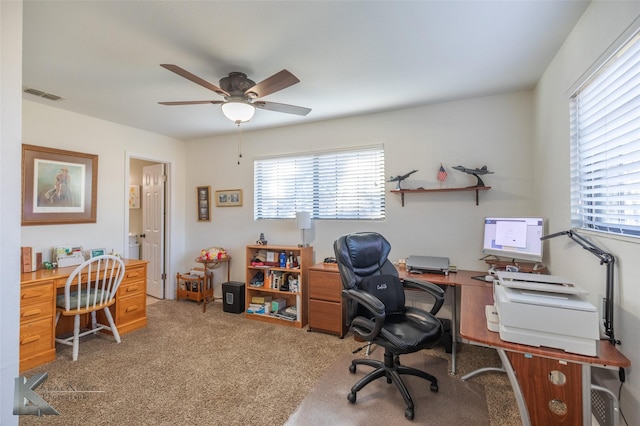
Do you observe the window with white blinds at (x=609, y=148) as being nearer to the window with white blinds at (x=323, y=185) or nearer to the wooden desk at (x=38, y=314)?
the window with white blinds at (x=323, y=185)

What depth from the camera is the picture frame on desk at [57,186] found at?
9.65ft

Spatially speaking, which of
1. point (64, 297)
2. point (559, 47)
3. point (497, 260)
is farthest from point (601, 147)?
point (64, 297)

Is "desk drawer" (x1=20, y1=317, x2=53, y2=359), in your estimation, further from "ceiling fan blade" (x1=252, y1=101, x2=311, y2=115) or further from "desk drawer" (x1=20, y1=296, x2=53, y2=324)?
"ceiling fan blade" (x1=252, y1=101, x2=311, y2=115)

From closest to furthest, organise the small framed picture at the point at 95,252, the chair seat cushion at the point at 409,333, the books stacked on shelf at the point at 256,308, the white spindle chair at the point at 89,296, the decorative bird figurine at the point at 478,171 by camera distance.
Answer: the chair seat cushion at the point at 409,333 → the white spindle chair at the point at 89,296 → the decorative bird figurine at the point at 478,171 → the small framed picture at the point at 95,252 → the books stacked on shelf at the point at 256,308

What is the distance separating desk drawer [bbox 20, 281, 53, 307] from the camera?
244 centimetres

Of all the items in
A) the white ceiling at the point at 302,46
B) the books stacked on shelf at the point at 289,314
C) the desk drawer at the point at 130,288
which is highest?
the white ceiling at the point at 302,46

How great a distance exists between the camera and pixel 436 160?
3146 mm

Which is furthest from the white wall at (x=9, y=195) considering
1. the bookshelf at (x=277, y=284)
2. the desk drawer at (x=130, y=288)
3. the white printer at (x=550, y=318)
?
the bookshelf at (x=277, y=284)

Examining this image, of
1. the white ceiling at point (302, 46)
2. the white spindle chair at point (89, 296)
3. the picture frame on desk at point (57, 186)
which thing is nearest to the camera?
the white ceiling at point (302, 46)

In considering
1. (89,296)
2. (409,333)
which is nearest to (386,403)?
(409,333)

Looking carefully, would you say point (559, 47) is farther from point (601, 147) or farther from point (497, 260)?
point (497, 260)

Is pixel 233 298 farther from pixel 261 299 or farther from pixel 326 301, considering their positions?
pixel 326 301

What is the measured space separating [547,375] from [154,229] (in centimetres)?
501

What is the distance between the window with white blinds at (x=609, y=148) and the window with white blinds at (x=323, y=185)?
5.99ft
